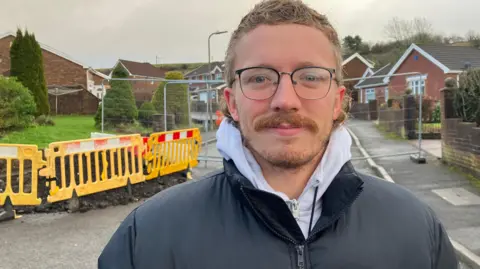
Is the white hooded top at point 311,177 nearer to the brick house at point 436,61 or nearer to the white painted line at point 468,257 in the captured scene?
the white painted line at point 468,257

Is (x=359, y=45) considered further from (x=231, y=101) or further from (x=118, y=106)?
(x=231, y=101)

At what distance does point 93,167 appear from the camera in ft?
27.8

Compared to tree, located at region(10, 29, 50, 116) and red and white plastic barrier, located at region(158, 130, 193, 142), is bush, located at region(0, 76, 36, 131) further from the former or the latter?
tree, located at region(10, 29, 50, 116)

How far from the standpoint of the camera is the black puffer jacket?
1.49 metres

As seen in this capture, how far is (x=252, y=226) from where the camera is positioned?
5.05 feet

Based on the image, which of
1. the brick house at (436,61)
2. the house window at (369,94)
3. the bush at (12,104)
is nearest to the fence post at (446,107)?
the bush at (12,104)

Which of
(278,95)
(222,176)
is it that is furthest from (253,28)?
(222,176)

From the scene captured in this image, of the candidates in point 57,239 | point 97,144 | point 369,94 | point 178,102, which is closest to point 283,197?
point 57,239

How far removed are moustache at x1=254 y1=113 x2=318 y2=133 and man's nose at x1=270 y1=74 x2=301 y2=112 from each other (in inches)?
0.9

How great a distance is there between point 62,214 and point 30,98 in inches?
406

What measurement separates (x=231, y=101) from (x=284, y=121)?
33cm

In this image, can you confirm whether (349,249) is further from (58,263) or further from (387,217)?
(58,263)

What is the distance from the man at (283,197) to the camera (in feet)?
4.92

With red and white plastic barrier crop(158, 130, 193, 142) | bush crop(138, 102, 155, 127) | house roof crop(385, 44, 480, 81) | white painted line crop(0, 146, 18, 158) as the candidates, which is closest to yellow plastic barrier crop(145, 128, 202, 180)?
red and white plastic barrier crop(158, 130, 193, 142)
